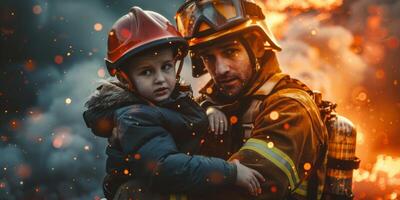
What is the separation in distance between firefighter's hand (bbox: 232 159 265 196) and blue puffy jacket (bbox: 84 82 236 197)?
0.06m

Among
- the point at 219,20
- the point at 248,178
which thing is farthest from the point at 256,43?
the point at 248,178

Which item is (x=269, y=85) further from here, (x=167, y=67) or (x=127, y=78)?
(x=127, y=78)

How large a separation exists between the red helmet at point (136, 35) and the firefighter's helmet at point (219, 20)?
0.39 metres

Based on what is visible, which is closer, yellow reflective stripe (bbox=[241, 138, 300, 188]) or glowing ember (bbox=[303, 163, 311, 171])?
yellow reflective stripe (bbox=[241, 138, 300, 188])

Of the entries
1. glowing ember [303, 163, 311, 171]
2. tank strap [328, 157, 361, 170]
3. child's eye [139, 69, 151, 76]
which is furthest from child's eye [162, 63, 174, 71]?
tank strap [328, 157, 361, 170]

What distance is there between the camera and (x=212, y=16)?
3508 mm

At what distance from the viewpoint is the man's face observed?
3.47 metres

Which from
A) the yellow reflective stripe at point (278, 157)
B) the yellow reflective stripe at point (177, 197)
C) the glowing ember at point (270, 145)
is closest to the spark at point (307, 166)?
the yellow reflective stripe at point (278, 157)

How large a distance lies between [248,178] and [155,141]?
2.13 feet

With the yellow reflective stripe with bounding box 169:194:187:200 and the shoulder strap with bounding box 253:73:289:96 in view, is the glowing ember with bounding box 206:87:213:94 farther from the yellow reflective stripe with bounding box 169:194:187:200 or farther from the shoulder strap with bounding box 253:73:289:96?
the yellow reflective stripe with bounding box 169:194:187:200

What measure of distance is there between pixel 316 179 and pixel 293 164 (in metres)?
0.66

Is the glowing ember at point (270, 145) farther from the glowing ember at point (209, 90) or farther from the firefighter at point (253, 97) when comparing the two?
the glowing ember at point (209, 90)

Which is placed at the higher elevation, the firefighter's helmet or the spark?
the firefighter's helmet

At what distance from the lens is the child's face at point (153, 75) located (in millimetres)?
2869
